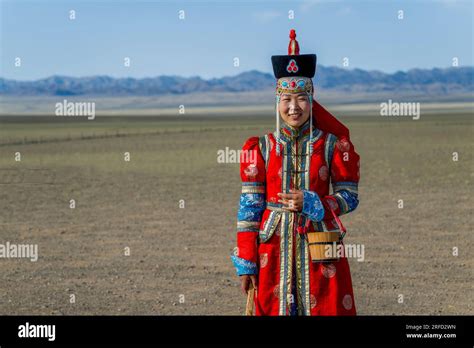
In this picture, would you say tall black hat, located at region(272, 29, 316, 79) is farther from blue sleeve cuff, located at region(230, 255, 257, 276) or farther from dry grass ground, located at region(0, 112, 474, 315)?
dry grass ground, located at region(0, 112, 474, 315)

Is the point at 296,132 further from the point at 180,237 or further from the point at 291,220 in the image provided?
the point at 180,237

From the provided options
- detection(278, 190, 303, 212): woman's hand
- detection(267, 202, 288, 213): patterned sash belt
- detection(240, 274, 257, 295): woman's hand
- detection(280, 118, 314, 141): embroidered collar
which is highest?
detection(280, 118, 314, 141): embroidered collar

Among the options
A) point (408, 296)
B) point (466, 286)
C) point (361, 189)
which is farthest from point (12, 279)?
point (361, 189)

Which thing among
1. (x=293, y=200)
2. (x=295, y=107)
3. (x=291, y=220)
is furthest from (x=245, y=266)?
(x=295, y=107)

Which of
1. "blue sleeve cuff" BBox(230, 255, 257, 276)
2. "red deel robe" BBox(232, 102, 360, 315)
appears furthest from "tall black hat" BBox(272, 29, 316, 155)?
"blue sleeve cuff" BBox(230, 255, 257, 276)

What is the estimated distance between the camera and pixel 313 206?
16.2 ft

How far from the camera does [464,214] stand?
15102mm

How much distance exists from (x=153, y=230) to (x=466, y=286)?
5504mm

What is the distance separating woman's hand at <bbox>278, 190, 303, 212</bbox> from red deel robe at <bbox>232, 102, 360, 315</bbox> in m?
0.07

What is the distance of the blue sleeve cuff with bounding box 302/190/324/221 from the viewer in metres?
4.93

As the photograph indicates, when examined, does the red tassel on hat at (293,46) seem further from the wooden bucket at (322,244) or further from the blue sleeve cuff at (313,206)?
the wooden bucket at (322,244)

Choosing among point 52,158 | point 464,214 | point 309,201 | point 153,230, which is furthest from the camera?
point 52,158

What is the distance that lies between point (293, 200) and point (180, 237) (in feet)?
27.6
